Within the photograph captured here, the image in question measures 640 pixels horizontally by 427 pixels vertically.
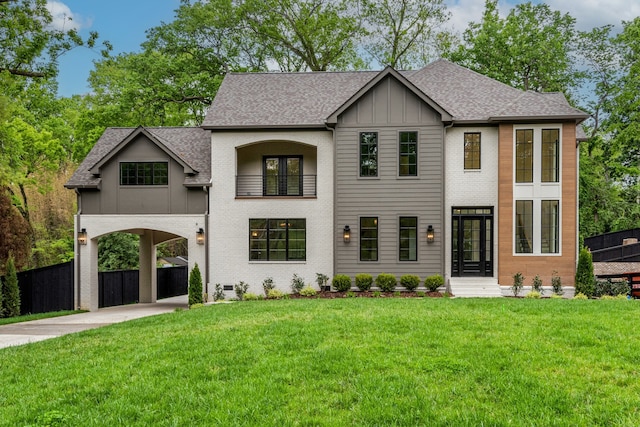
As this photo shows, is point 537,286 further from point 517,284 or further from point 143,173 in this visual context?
point 143,173

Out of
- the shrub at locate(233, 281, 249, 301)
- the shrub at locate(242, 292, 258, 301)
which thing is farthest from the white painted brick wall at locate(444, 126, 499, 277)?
the shrub at locate(233, 281, 249, 301)

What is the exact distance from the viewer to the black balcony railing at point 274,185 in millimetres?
18266

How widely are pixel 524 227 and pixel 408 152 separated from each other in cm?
477

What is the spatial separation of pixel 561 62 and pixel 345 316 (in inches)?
1000

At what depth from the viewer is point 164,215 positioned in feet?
58.0

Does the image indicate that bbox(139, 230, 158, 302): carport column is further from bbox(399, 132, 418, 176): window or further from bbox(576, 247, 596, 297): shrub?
bbox(576, 247, 596, 297): shrub

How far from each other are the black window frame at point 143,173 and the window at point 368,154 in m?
7.25

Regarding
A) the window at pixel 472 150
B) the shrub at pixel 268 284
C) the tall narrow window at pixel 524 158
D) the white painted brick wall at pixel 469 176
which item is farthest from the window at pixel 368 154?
the shrub at pixel 268 284

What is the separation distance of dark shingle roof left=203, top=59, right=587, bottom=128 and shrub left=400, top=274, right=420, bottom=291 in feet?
18.8

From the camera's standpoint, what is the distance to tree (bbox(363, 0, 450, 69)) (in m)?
28.8

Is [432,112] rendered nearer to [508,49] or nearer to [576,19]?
[508,49]

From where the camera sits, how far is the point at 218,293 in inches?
682

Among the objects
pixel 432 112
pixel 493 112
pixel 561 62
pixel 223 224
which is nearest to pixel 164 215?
pixel 223 224

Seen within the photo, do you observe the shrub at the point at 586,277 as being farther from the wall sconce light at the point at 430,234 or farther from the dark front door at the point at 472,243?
the wall sconce light at the point at 430,234
